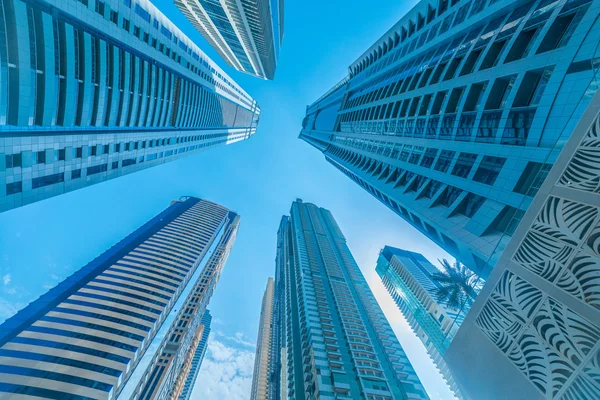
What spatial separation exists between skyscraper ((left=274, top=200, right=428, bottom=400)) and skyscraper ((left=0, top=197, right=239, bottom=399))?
104 feet

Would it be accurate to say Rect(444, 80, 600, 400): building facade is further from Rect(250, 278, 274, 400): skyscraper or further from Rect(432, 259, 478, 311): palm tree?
Rect(250, 278, 274, 400): skyscraper

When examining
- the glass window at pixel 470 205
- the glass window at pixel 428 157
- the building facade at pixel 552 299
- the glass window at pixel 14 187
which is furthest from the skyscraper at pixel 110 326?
the glass window at pixel 428 157

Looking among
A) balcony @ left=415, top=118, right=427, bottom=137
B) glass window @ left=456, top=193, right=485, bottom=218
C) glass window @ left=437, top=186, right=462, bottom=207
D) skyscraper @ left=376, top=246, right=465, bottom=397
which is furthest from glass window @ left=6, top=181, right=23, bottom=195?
skyscraper @ left=376, top=246, right=465, bottom=397

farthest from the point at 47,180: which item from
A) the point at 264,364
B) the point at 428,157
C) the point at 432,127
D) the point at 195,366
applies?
the point at 195,366

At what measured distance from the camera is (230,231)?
139 meters

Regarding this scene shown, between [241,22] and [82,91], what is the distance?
72.2m

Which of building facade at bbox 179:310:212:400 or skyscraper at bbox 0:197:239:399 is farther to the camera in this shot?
building facade at bbox 179:310:212:400

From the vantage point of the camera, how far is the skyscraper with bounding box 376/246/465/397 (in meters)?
84.9

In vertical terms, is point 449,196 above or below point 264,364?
above

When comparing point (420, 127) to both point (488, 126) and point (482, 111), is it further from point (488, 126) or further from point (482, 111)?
point (488, 126)

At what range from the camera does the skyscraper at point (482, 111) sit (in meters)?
17.0

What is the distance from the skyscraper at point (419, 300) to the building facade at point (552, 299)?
68.1m

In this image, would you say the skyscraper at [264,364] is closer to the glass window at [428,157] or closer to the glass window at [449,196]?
the glass window at [449,196]

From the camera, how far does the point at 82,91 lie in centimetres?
3186
